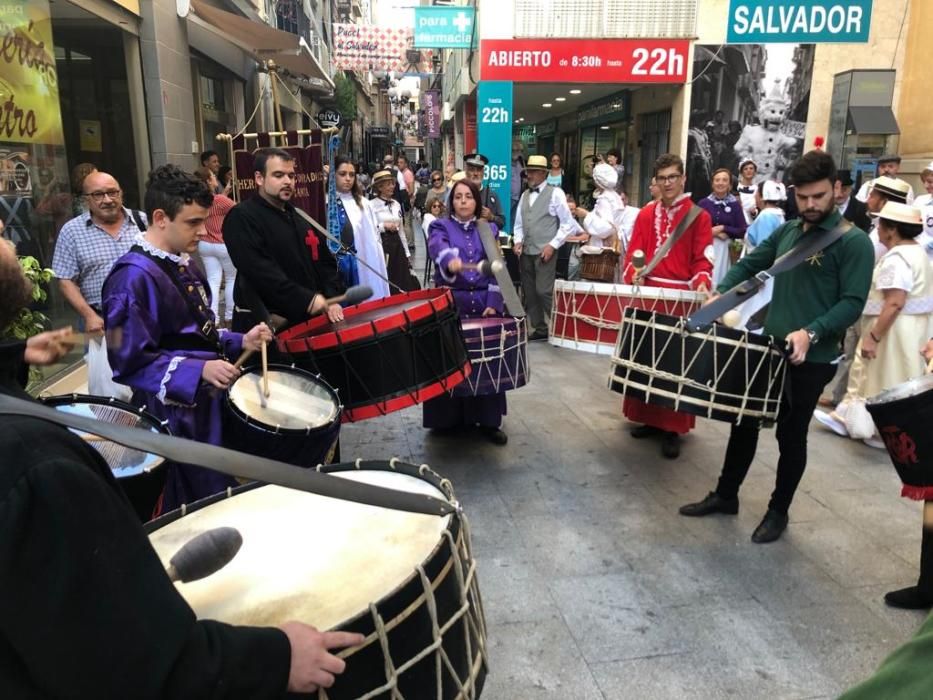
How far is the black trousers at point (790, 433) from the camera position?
11.0 ft

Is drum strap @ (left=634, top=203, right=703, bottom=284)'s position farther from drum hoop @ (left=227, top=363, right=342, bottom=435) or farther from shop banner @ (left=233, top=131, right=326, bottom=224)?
shop banner @ (left=233, top=131, right=326, bottom=224)

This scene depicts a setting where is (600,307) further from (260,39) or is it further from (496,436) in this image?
(260,39)

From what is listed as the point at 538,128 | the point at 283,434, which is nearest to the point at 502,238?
the point at 283,434

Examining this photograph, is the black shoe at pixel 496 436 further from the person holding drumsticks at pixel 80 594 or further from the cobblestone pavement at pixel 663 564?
the person holding drumsticks at pixel 80 594

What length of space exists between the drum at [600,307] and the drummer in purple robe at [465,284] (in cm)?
61

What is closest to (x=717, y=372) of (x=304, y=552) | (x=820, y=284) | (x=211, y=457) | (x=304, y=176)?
(x=820, y=284)

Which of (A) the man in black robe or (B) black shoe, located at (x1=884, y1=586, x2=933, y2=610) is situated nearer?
(B) black shoe, located at (x1=884, y1=586, x2=933, y2=610)

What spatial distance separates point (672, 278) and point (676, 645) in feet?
8.80

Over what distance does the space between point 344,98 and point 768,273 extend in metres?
29.6

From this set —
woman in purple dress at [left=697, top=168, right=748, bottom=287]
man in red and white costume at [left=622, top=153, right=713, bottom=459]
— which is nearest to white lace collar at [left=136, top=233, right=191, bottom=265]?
man in red and white costume at [left=622, top=153, right=713, bottom=459]

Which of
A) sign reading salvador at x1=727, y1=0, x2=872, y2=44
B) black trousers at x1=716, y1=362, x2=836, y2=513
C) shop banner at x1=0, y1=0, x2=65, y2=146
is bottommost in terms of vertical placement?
black trousers at x1=716, y1=362, x2=836, y2=513

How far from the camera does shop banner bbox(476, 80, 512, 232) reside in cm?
1199

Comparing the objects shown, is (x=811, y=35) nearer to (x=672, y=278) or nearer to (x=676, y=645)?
(x=672, y=278)

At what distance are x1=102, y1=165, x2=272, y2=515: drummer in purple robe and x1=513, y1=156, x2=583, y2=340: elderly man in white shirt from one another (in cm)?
533
